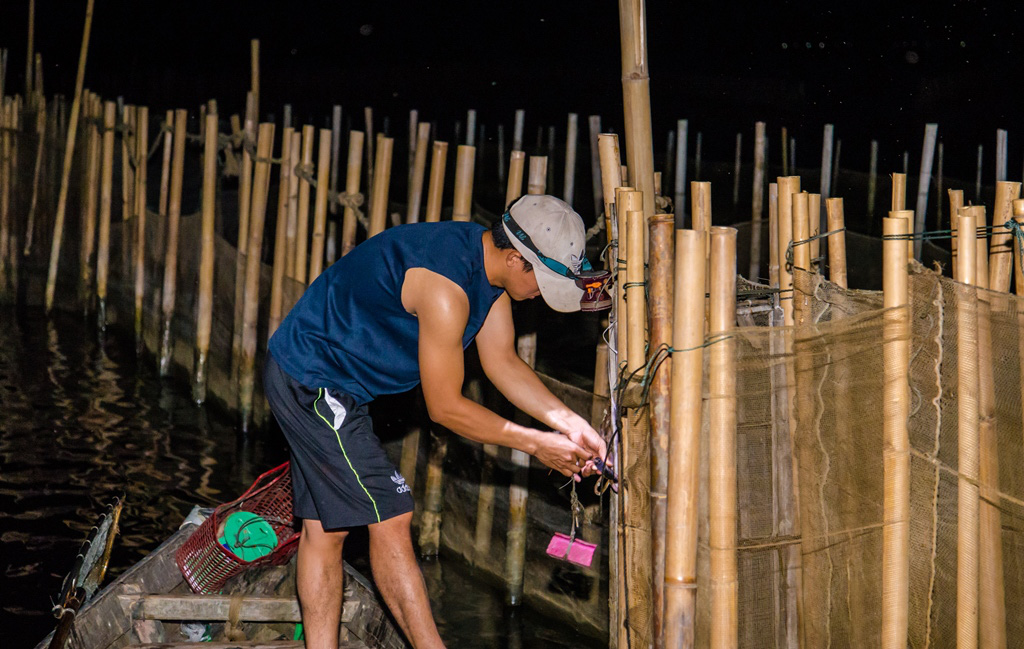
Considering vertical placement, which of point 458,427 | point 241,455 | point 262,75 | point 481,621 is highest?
point 262,75

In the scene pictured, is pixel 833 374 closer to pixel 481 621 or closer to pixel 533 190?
pixel 533 190

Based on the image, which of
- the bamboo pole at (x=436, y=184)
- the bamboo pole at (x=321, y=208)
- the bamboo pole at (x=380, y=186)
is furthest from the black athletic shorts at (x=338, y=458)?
the bamboo pole at (x=321, y=208)

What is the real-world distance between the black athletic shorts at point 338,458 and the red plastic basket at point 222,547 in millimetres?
871

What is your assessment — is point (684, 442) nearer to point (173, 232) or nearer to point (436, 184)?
point (436, 184)

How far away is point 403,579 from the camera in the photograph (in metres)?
3.79

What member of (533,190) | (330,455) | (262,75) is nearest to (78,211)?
(533,190)

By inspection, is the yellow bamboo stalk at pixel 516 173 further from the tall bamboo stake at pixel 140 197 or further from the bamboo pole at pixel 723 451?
the tall bamboo stake at pixel 140 197

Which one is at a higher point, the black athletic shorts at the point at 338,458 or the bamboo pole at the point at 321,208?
the bamboo pole at the point at 321,208

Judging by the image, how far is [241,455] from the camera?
7.53m

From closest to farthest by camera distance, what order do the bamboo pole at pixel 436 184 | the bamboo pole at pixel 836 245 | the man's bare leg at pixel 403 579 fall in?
the bamboo pole at pixel 836 245 → the man's bare leg at pixel 403 579 → the bamboo pole at pixel 436 184

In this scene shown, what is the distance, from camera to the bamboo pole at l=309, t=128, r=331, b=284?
6.56 metres

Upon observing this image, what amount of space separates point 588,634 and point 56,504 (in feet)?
11.5

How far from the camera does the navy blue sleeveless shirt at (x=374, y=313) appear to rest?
363 centimetres

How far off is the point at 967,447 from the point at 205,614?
312 centimetres
